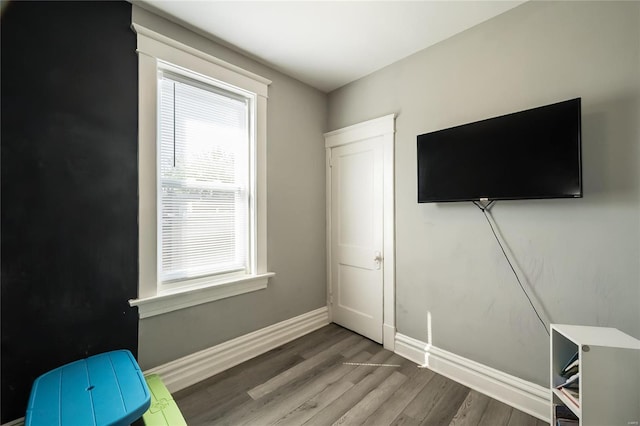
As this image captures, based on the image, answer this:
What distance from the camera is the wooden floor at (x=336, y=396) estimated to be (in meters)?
1.63

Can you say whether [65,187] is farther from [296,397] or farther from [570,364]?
[570,364]

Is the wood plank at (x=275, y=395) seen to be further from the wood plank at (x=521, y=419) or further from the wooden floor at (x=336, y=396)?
the wood plank at (x=521, y=419)

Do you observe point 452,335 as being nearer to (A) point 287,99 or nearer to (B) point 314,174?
(B) point 314,174

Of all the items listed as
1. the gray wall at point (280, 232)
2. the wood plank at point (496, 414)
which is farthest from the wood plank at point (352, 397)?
the gray wall at point (280, 232)

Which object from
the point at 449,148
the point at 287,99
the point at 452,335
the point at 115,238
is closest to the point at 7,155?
the point at 115,238

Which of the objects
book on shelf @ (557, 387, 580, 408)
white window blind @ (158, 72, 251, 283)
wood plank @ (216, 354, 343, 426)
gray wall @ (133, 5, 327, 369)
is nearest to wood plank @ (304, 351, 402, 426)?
wood plank @ (216, 354, 343, 426)

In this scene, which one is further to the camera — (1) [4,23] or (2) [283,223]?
(2) [283,223]

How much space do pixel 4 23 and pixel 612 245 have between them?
141 inches

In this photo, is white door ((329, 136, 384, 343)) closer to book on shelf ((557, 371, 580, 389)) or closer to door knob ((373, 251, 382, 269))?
door knob ((373, 251, 382, 269))

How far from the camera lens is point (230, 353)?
2189mm

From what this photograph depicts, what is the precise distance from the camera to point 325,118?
3053 millimetres

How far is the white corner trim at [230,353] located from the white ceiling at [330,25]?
255 centimetres

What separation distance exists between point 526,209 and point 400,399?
1574 millimetres

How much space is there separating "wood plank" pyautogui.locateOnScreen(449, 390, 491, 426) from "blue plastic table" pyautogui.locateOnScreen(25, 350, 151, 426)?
1807mm
